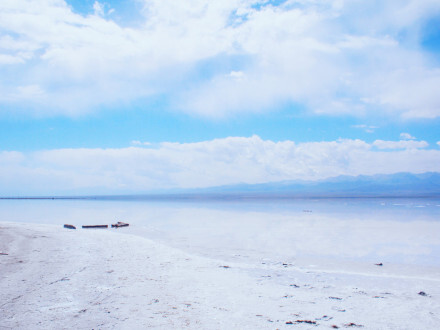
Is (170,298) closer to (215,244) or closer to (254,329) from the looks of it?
(254,329)

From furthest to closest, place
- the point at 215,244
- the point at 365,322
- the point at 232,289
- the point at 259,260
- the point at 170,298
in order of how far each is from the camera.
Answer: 1. the point at 215,244
2. the point at 259,260
3. the point at 232,289
4. the point at 170,298
5. the point at 365,322

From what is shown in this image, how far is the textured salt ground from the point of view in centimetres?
638

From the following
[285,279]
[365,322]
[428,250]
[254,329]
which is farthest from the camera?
[428,250]

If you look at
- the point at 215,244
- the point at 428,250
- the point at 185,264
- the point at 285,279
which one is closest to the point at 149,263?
the point at 185,264

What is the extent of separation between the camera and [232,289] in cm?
874

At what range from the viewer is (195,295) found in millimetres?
8086

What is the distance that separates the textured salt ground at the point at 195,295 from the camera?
6379 millimetres

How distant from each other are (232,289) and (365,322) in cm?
346

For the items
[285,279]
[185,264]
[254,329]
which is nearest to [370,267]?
[285,279]

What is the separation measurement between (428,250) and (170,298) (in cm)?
1393

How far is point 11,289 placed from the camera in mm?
7863

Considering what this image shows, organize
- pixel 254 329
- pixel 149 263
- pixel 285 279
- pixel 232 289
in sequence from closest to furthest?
pixel 254 329 < pixel 232 289 < pixel 285 279 < pixel 149 263

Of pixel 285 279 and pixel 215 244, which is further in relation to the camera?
pixel 215 244

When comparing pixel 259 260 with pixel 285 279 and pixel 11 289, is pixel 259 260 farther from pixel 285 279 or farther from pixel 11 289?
pixel 11 289
